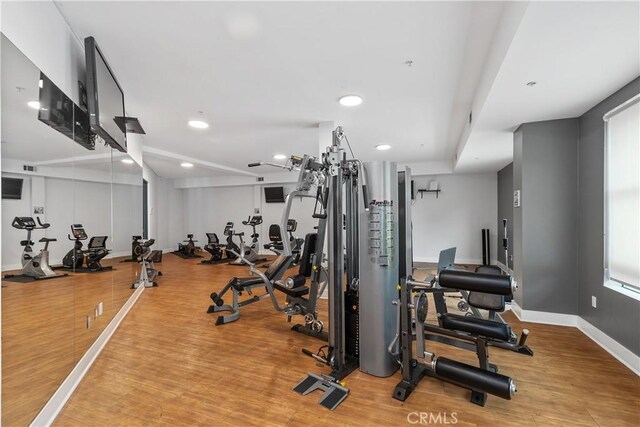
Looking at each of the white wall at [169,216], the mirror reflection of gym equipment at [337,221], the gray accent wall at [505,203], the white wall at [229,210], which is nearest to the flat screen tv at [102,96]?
the mirror reflection of gym equipment at [337,221]

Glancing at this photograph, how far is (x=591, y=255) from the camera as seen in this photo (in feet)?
10.3

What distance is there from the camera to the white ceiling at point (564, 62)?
1.67 m

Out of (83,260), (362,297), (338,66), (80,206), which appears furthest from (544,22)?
(83,260)

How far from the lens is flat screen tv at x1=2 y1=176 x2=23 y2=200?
1412 mm

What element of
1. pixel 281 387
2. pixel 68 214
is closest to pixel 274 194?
pixel 68 214

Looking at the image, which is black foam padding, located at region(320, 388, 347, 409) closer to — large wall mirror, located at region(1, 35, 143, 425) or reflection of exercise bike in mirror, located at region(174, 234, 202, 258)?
large wall mirror, located at region(1, 35, 143, 425)

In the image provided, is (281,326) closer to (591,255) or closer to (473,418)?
(473,418)

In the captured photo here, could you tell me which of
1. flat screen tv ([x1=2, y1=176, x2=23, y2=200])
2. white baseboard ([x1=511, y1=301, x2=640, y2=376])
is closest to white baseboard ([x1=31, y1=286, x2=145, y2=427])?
flat screen tv ([x1=2, y1=176, x2=23, y2=200])

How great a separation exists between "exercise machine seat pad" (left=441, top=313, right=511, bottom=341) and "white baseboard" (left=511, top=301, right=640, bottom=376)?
4.14ft

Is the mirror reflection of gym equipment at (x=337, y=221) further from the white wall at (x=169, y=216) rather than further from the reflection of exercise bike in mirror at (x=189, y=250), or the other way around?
the white wall at (x=169, y=216)

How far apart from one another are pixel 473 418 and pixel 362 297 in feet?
3.48

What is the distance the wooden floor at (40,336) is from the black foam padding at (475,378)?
255 cm

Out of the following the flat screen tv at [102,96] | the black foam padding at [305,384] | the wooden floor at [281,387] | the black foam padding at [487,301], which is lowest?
the wooden floor at [281,387]

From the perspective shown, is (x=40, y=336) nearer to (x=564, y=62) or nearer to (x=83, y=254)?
(x=83, y=254)
